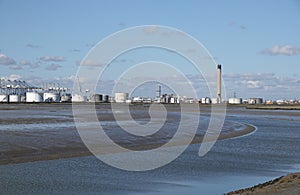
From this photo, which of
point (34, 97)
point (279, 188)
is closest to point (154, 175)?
point (279, 188)

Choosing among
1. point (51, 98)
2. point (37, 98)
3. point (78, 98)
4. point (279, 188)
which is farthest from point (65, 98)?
point (279, 188)

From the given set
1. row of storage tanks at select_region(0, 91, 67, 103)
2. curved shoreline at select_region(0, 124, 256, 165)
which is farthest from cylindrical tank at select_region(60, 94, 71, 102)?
curved shoreline at select_region(0, 124, 256, 165)

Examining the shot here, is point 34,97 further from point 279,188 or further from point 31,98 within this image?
point 279,188

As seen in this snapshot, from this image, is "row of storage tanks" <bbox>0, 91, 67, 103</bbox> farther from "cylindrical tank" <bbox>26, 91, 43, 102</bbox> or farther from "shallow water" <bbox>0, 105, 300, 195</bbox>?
"shallow water" <bbox>0, 105, 300, 195</bbox>

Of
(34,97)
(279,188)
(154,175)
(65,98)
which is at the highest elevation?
(65,98)

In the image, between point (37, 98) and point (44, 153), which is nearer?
point (44, 153)

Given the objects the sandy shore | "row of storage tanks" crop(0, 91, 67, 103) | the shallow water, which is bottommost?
the shallow water

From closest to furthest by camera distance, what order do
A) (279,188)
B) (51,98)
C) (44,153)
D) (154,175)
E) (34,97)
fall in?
(279,188) < (154,175) < (44,153) < (34,97) < (51,98)

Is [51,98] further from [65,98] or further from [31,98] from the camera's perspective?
[65,98]

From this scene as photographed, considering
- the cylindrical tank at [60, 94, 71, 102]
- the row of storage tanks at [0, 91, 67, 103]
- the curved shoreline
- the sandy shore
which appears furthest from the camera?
the cylindrical tank at [60, 94, 71, 102]

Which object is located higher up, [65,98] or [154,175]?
[65,98]

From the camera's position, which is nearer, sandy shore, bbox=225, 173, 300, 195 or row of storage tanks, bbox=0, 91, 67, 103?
sandy shore, bbox=225, 173, 300, 195

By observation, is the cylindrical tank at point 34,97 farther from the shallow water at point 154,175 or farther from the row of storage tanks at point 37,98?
the shallow water at point 154,175

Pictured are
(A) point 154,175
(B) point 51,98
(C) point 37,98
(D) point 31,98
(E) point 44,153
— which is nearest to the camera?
(A) point 154,175
